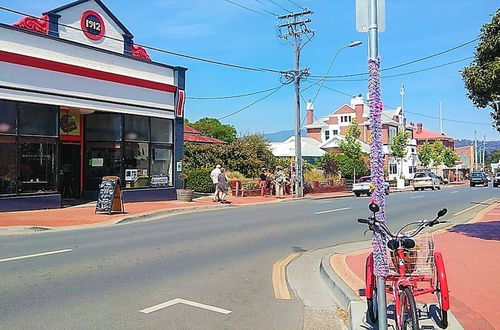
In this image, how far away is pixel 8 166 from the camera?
1822 cm

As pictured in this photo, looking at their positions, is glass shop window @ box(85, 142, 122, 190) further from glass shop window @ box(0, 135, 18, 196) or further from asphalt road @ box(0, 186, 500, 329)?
asphalt road @ box(0, 186, 500, 329)

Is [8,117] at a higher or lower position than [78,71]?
lower

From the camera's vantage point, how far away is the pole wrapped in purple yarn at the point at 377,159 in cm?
486

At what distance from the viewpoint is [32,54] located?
1939cm

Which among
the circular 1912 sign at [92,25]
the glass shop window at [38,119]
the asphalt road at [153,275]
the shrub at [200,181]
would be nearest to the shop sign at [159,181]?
the shrub at [200,181]

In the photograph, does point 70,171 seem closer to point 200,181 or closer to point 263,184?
point 200,181

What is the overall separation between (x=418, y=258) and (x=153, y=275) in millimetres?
4792

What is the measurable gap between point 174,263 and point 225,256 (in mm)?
1322

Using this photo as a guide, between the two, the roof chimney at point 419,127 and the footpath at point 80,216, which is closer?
the footpath at point 80,216

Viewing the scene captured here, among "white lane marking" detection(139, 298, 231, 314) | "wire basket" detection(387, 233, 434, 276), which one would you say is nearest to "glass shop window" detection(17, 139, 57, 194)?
"white lane marking" detection(139, 298, 231, 314)

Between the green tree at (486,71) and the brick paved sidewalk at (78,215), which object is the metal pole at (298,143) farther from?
the green tree at (486,71)

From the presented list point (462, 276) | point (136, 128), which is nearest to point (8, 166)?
point (136, 128)

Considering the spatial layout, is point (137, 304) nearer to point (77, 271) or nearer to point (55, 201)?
point (77, 271)

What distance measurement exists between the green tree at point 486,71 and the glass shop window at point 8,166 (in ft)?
48.5
